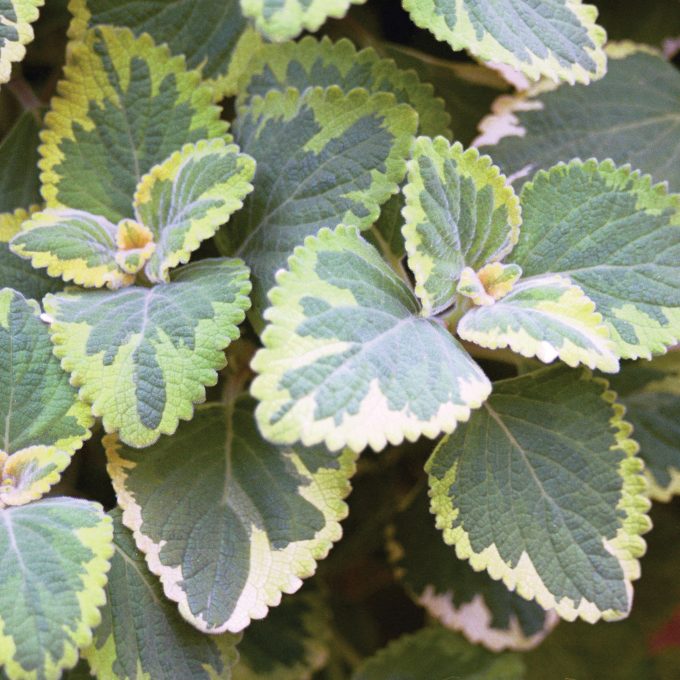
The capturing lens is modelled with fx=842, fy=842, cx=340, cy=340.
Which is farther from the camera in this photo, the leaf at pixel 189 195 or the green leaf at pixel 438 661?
the green leaf at pixel 438 661

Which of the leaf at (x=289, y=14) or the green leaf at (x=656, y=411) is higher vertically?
the leaf at (x=289, y=14)

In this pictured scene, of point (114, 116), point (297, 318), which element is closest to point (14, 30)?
point (114, 116)

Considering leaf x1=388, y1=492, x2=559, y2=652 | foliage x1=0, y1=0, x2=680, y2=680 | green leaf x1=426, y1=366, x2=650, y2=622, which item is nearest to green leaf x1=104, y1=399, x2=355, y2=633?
foliage x1=0, y1=0, x2=680, y2=680

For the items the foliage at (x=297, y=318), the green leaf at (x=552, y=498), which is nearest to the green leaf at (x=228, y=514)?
the foliage at (x=297, y=318)

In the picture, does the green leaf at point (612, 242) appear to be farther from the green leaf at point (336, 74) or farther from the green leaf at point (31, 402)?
the green leaf at point (31, 402)

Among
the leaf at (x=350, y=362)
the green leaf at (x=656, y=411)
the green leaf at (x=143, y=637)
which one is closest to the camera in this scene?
the leaf at (x=350, y=362)

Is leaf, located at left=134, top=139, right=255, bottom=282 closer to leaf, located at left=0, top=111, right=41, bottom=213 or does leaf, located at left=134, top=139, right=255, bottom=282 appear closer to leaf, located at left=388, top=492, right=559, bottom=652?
leaf, located at left=0, top=111, right=41, bottom=213
